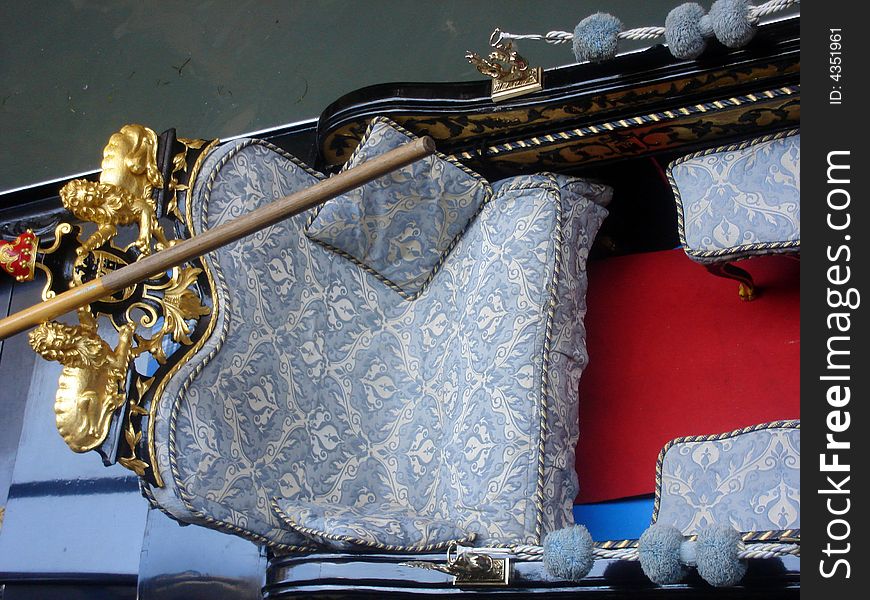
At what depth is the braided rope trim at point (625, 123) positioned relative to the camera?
1752mm

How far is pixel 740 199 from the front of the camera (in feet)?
6.05

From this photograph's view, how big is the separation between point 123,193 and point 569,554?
91cm

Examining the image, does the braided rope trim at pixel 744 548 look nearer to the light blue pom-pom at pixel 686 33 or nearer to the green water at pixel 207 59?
the light blue pom-pom at pixel 686 33

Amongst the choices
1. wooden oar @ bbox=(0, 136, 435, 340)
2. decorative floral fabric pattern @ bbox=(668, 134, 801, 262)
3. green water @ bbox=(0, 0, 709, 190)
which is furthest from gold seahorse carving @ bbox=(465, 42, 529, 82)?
green water @ bbox=(0, 0, 709, 190)

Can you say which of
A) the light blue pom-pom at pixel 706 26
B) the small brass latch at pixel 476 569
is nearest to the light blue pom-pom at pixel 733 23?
the light blue pom-pom at pixel 706 26

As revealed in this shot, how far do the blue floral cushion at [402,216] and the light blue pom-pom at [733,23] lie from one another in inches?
21.1

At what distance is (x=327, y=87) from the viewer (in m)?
3.05

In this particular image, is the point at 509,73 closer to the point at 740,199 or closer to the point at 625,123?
the point at 625,123

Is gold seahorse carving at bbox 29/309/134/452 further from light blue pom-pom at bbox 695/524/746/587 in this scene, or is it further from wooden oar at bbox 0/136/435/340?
light blue pom-pom at bbox 695/524/746/587

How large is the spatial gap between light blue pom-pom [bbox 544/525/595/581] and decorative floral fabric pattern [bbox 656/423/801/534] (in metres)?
0.30

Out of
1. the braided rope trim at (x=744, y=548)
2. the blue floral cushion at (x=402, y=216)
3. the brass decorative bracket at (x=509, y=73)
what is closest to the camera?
the braided rope trim at (x=744, y=548)

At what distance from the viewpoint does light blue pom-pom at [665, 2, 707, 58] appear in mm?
1690
